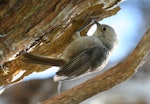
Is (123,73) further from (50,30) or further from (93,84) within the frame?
(50,30)

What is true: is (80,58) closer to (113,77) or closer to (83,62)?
(83,62)

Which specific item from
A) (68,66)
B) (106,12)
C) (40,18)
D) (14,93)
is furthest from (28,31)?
(14,93)

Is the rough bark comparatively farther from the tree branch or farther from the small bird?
the tree branch

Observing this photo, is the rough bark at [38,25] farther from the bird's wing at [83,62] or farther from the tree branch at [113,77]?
the tree branch at [113,77]

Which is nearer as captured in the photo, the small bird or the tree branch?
the tree branch

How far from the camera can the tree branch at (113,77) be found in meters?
1.36

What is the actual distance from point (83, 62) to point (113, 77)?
277mm

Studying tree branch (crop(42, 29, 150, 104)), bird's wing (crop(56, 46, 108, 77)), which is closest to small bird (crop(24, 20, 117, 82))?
bird's wing (crop(56, 46, 108, 77))

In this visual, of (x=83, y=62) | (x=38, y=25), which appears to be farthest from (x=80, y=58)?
(x=38, y=25)

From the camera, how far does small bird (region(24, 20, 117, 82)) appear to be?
160cm

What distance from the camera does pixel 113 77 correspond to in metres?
1.37

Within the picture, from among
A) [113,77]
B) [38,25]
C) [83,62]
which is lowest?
[113,77]

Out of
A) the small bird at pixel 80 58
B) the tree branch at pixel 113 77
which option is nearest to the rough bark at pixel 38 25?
the small bird at pixel 80 58

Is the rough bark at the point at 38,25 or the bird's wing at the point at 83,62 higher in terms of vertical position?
the rough bark at the point at 38,25
